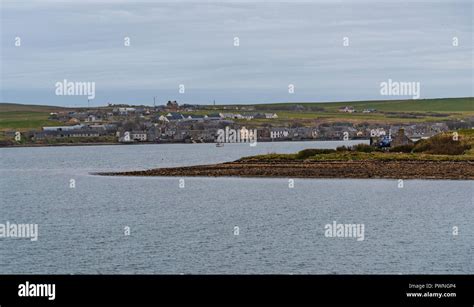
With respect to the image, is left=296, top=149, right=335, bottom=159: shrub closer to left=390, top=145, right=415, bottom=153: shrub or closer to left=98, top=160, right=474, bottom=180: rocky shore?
left=98, top=160, right=474, bottom=180: rocky shore

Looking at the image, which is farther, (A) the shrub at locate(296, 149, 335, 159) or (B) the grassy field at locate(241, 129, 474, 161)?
(A) the shrub at locate(296, 149, 335, 159)

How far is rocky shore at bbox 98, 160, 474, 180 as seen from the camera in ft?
238

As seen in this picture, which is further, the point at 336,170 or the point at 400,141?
the point at 400,141

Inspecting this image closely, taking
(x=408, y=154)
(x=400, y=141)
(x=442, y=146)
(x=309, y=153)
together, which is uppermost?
(x=400, y=141)

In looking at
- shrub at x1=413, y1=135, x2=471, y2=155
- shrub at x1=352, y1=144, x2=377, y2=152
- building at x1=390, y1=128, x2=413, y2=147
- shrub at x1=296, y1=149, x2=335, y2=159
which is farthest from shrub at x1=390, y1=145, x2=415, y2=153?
shrub at x1=296, y1=149, x2=335, y2=159

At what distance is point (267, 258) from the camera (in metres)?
Answer: 35.5

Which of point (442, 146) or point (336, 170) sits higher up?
point (442, 146)

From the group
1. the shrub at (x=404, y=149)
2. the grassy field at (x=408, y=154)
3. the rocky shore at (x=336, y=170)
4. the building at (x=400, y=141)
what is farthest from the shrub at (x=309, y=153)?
the building at (x=400, y=141)

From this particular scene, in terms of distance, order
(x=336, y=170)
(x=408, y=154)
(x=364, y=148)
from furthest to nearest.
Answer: (x=364, y=148) < (x=408, y=154) < (x=336, y=170)

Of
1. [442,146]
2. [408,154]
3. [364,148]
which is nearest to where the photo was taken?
[408,154]

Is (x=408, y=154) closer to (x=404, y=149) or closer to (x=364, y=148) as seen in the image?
(x=364, y=148)

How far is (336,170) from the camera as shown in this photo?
76875mm

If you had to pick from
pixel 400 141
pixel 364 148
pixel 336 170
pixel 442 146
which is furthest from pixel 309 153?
pixel 400 141
